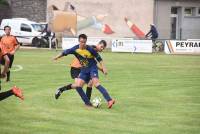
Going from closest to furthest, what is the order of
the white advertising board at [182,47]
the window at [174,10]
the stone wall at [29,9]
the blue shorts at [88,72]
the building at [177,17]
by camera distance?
the blue shorts at [88,72], the white advertising board at [182,47], the stone wall at [29,9], the building at [177,17], the window at [174,10]

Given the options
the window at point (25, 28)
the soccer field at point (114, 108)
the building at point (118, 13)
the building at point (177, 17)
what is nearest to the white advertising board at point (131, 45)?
the window at point (25, 28)

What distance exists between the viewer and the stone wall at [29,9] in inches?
2154

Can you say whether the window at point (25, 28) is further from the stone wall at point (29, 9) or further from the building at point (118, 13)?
the stone wall at point (29, 9)

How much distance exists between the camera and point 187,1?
57250mm

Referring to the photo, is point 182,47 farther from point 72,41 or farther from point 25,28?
point 25,28

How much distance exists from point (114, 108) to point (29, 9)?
4151 centimetres

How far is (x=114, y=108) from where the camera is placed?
47.6 ft

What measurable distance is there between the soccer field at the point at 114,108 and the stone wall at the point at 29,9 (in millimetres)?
30595

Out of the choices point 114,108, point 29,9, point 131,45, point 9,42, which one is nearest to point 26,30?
point 29,9

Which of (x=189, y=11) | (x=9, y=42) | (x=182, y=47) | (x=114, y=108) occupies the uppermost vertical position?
(x=189, y=11)

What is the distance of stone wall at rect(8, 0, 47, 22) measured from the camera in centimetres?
5472

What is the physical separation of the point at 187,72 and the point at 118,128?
50.2ft

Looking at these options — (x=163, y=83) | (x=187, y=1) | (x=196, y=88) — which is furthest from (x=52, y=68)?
(x=187, y=1)

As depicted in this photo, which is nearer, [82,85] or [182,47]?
[82,85]
